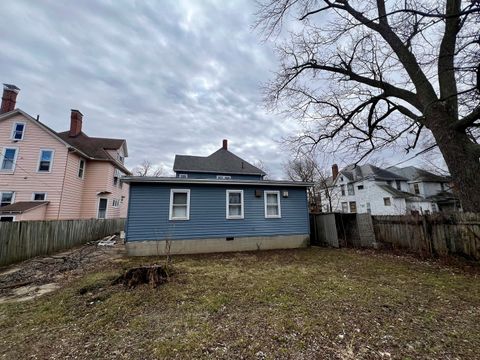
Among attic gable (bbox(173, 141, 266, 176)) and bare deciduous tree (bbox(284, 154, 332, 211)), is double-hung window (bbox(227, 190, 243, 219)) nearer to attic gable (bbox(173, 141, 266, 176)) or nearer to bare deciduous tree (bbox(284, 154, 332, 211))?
attic gable (bbox(173, 141, 266, 176))

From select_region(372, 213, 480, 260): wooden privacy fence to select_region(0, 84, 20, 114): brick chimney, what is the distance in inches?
939

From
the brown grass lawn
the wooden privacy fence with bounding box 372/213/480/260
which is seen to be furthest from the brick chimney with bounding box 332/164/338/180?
the brown grass lawn

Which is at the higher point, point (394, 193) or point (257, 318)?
point (394, 193)

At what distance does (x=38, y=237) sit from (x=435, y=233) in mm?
14880

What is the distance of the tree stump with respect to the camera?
16.1 ft

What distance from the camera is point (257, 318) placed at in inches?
129

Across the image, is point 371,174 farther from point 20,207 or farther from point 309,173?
point 20,207

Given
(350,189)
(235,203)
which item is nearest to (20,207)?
(235,203)

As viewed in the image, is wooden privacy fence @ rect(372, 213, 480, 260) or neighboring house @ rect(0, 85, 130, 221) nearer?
wooden privacy fence @ rect(372, 213, 480, 260)

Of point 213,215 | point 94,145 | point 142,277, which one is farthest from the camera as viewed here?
point 94,145

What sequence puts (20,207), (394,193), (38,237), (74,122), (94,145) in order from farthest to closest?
(394,193) → (94,145) → (74,122) → (20,207) → (38,237)

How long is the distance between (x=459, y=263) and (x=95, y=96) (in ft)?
60.0

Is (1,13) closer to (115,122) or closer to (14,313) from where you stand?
(14,313)

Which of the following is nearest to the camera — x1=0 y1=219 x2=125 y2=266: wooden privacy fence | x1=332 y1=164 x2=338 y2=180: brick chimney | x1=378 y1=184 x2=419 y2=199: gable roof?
x1=0 y1=219 x2=125 y2=266: wooden privacy fence
